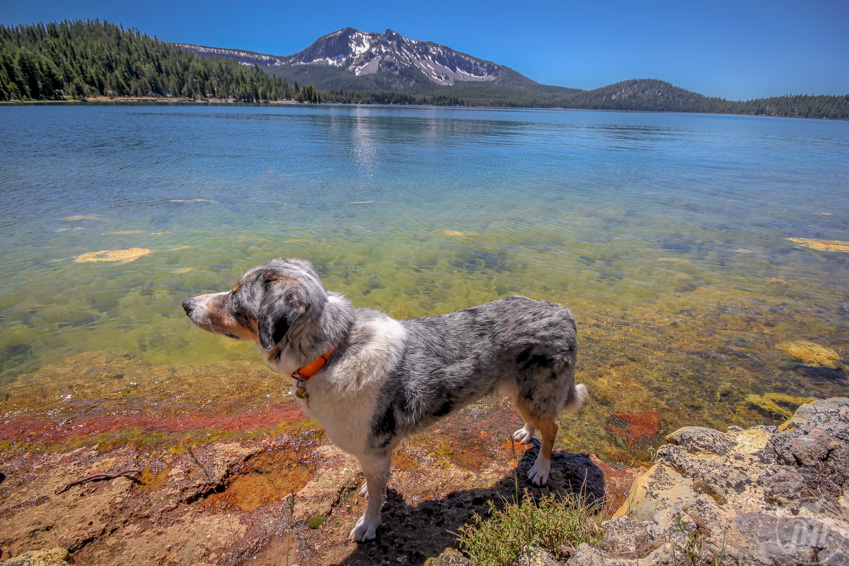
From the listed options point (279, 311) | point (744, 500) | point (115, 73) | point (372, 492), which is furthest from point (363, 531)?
point (115, 73)

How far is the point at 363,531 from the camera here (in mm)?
3660

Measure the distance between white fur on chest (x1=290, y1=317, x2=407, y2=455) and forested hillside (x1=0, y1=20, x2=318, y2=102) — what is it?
132846 mm

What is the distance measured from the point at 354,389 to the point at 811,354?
8.68m

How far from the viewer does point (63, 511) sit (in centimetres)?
362

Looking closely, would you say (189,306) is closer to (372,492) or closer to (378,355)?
(378,355)

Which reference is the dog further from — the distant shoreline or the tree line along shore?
the tree line along shore

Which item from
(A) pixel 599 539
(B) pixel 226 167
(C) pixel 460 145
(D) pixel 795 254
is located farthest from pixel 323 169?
(A) pixel 599 539

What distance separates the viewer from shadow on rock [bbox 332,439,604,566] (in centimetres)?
350

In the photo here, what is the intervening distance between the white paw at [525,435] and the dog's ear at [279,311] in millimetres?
3333

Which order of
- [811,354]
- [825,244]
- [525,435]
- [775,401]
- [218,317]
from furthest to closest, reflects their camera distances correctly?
[825,244] < [811,354] < [775,401] < [525,435] < [218,317]

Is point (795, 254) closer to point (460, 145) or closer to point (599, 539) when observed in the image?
point (599, 539)

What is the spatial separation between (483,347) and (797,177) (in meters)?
35.9

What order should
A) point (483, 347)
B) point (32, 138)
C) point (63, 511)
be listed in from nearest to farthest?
point (63, 511) → point (483, 347) → point (32, 138)

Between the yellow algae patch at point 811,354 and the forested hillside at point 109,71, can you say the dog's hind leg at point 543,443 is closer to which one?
the yellow algae patch at point 811,354
